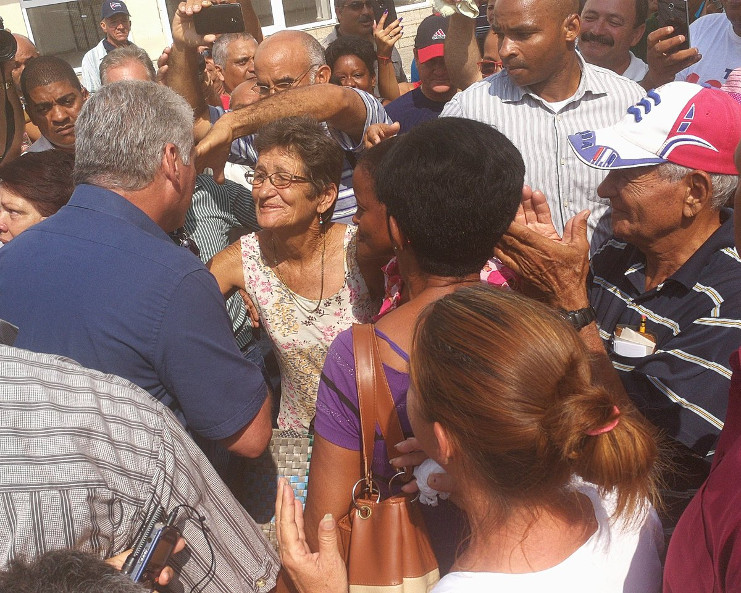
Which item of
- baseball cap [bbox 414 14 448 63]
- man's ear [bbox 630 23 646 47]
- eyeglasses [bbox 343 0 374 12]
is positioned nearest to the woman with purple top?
man's ear [bbox 630 23 646 47]

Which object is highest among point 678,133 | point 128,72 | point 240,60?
point 678,133

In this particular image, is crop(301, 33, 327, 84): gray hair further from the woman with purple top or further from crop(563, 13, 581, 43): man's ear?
the woman with purple top

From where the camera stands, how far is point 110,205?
1.89 m

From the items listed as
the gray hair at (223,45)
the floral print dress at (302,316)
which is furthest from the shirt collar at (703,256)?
the gray hair at (223,45)

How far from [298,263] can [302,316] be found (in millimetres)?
223

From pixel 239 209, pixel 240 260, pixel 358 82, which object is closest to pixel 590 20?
pixel 358 82

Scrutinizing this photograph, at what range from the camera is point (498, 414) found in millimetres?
1187

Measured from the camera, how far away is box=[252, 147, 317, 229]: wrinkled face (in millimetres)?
2607

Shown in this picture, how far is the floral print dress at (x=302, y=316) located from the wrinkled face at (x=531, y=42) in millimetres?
1042

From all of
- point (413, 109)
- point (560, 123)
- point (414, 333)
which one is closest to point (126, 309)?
point (414, 333)

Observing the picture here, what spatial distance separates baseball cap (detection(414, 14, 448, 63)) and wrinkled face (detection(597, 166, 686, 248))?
2934 millimetres

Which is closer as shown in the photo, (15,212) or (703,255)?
Answer: (703,255)

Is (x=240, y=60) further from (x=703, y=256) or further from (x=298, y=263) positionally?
(x=703, y=256)

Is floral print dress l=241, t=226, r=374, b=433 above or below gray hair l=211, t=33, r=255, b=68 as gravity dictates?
below
